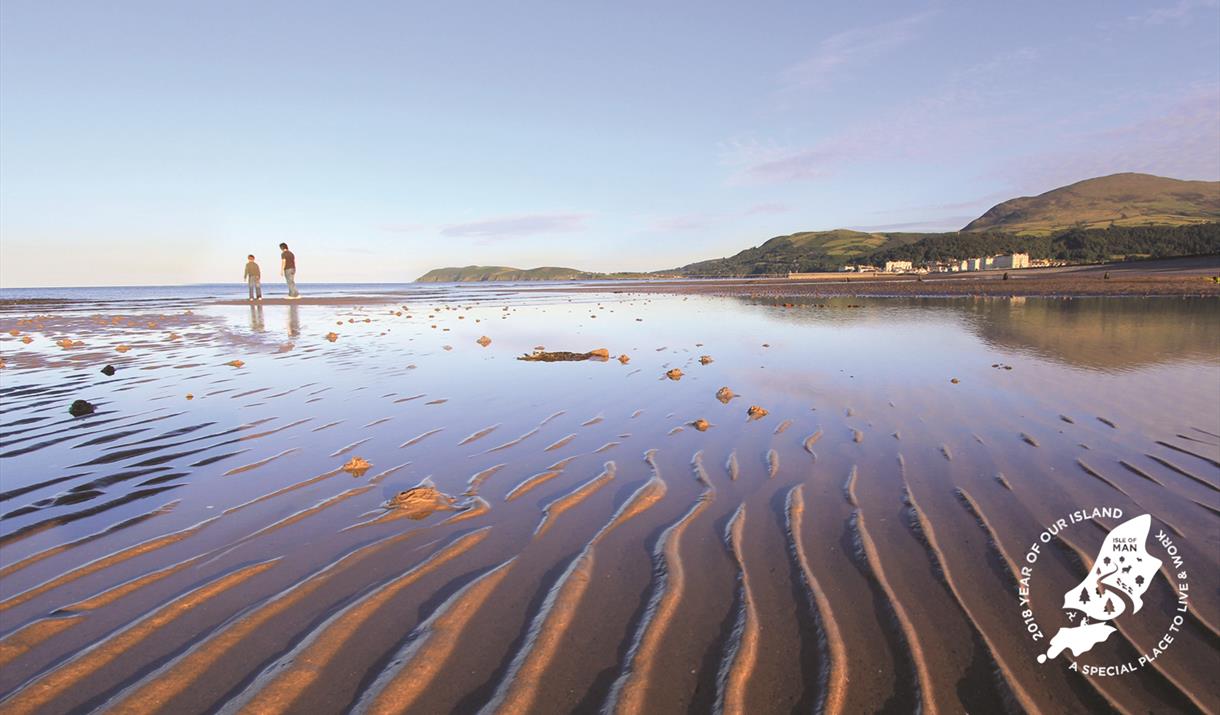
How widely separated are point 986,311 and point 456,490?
27773 millimetres

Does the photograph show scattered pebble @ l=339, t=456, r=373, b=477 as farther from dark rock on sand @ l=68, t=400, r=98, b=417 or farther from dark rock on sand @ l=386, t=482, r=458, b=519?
dark rock on sand @ l=68, t=400, r=98, b=417

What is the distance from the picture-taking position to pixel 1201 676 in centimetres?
268

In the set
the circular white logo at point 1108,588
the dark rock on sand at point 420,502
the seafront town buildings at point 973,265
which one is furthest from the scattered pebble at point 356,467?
the seafront town buildings at point 973,265

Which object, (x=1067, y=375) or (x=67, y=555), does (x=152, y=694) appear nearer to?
(x=67, y=555)

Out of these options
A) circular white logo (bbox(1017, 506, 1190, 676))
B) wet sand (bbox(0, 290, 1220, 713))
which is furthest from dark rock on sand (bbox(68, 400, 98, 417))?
circular white logo (bbox(1017, 506, 1190, 676))

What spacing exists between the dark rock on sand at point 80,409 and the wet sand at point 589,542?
Answer: 0.32m

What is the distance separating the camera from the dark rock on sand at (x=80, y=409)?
798 cm

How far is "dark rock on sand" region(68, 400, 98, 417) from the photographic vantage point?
798 cm

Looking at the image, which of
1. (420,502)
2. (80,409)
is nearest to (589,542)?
(420,502)

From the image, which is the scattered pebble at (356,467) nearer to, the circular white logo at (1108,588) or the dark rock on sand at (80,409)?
the dark rock on sand at (80,409)

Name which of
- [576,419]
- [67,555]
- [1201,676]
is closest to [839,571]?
[1201,676]

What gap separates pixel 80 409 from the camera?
8.02m

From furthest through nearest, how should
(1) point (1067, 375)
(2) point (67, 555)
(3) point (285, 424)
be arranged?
(1) point (1067, 375)
(3) point (285, 424)
(2) point (67, 555)

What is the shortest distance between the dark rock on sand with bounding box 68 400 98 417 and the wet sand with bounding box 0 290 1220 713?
0.32 meters
